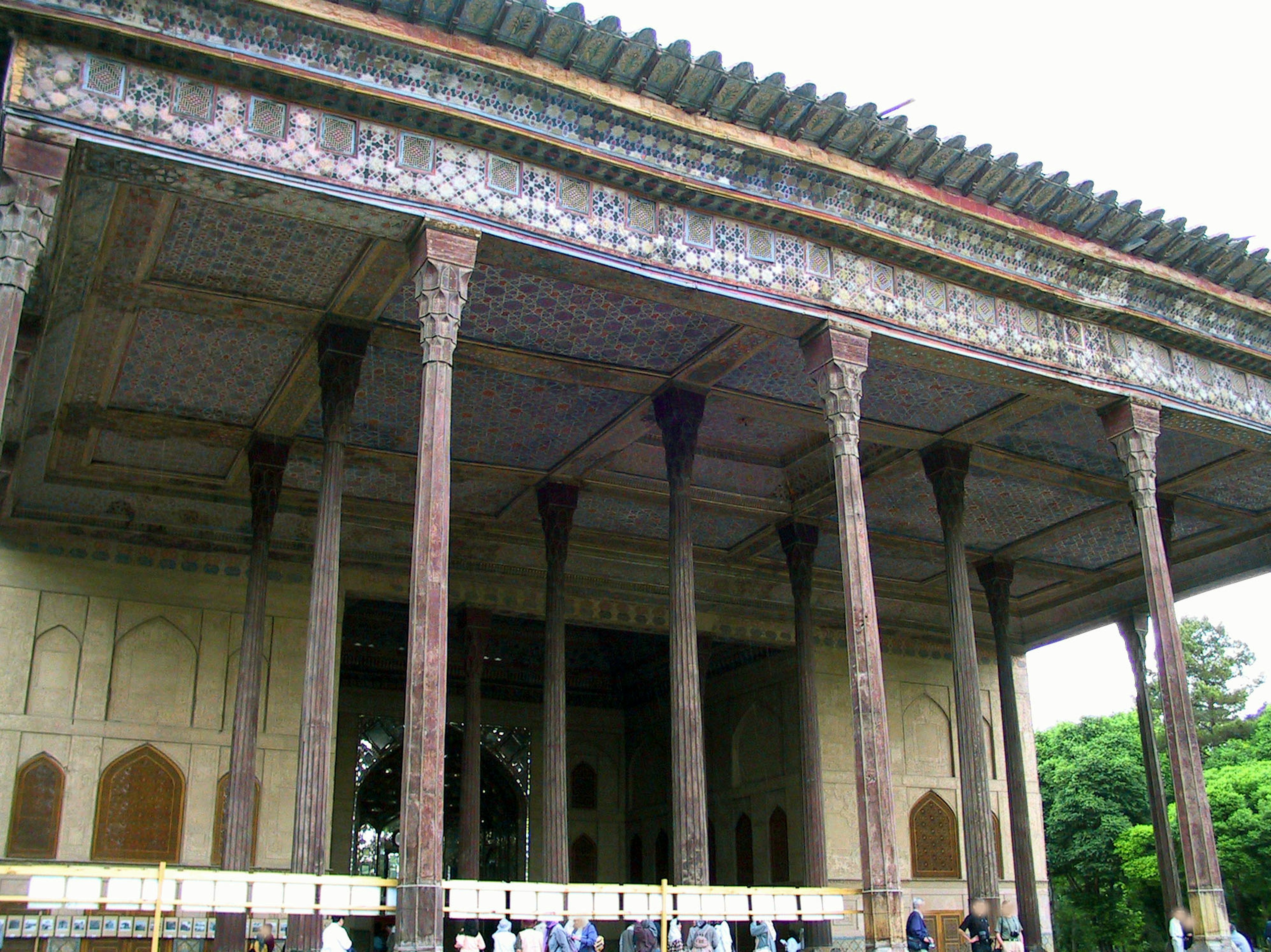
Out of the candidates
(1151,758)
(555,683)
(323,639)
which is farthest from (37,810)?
(1151,758)

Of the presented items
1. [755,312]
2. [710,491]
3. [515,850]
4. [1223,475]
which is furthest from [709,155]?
[515,850]

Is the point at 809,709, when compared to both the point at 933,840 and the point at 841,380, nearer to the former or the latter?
the point at 841,380

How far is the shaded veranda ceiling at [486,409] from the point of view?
35.6ft

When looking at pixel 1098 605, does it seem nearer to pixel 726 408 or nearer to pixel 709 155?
pixel 726 408

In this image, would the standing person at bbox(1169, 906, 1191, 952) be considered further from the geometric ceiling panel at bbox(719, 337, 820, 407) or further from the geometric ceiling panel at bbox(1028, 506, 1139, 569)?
the geometric ceiling panel at bbox(1028, 506, 1139, 569)

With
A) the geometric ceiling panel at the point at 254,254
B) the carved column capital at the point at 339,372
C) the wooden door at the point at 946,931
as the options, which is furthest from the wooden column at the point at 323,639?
the wooden door at the point at 946,931

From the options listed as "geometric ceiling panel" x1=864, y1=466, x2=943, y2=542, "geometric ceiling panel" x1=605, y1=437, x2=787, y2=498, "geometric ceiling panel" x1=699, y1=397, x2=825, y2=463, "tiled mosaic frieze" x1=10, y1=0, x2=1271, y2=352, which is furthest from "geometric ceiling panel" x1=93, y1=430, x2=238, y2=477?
"geometric ceiling panel" x1=864, y1=466, x2=943, y2=542

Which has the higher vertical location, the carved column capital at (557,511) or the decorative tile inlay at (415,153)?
the decorative tile inlay at (415,153)

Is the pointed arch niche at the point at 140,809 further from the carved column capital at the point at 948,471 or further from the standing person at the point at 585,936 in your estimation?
the carved column capital at the point at 948,471

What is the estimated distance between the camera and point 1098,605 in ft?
68.8

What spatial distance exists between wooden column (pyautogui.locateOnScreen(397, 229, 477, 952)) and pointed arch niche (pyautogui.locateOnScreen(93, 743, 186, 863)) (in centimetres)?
725

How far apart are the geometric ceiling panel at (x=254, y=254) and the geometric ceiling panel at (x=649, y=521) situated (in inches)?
239

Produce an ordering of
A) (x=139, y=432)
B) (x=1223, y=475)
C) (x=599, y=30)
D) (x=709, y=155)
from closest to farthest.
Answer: (x=599, y=30), (x=709, y=155), (x=139, y=432), (x=1223, y=475)

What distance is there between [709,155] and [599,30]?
156 cm
